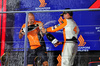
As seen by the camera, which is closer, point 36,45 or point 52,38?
point 36,45

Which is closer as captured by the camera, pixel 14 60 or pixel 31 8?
pixel 14 60

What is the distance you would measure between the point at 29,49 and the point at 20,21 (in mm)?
629

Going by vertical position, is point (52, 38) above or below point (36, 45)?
above

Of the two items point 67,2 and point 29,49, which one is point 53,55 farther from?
point 67,2

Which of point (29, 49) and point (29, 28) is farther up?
point (29, 28)

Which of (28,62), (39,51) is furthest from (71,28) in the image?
(28,62)

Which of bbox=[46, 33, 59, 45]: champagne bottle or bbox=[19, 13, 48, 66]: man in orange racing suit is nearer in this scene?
bbox=[19, 13, 48, 66]: man in orange racing suit

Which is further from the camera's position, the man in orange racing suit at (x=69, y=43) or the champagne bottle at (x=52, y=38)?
the champagne bottle at (x=52, y=38)

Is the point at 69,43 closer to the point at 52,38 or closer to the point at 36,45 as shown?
the point at 52,38

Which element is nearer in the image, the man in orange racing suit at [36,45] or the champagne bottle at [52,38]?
the man in orange racing suit at [36,45]

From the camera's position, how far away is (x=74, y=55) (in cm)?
243

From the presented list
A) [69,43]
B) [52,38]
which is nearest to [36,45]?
[52,38]

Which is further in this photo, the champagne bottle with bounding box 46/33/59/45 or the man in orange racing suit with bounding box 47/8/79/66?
the champagne bottle with bounding box 46/33/59/45

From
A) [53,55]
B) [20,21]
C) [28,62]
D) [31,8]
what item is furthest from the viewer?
[31,8]
